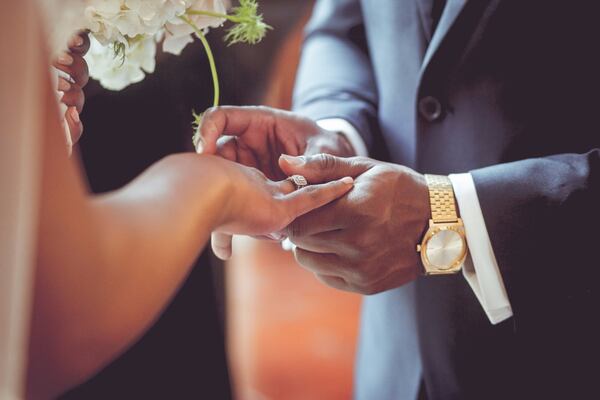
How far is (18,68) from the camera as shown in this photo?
1.84ft

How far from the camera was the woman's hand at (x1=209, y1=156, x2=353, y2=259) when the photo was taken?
97cm

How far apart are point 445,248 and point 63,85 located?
732 mm

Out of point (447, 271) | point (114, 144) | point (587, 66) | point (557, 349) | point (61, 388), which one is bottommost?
point (557, 349)

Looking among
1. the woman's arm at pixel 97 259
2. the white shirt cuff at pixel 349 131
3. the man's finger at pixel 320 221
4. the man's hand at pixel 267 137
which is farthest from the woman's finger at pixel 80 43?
the white shirt cuff at pixel 349 131

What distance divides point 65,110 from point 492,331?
91 centimetres

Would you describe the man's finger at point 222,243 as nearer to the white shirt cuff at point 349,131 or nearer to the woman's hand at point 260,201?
the woman's hand at point 260,201

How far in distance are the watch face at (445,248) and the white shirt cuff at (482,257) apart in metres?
0.02

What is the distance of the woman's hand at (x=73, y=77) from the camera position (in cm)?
109

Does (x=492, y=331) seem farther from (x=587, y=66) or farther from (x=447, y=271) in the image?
(x=587, y=66)

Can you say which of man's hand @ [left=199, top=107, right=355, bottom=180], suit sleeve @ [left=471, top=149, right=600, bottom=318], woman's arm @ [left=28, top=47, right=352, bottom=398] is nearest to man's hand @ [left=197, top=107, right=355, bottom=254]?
man's hand @ [left=199, top=107, right=355, bottom=180]

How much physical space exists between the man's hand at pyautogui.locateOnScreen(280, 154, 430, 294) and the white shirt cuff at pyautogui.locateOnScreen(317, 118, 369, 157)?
228mm

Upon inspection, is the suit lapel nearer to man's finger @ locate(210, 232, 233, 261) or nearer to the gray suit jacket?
the gray suit jacket

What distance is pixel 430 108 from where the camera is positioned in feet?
4.65

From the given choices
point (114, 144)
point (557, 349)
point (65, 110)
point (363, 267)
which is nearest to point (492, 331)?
point (557, 349)
